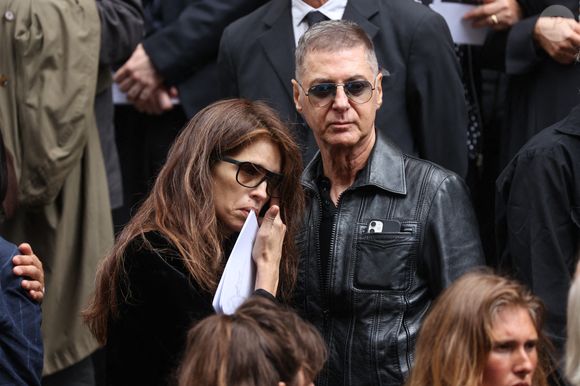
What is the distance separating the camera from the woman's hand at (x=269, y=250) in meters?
4.88

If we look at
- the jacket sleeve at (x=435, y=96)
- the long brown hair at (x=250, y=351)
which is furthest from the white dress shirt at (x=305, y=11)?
the long brown hair at (x=250, y=351)

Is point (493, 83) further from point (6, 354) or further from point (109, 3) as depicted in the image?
point (6, 354)

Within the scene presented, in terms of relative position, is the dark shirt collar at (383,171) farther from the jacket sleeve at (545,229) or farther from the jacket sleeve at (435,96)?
the jacket sleeve at (435,96)

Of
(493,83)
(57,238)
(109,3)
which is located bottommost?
(57,238)

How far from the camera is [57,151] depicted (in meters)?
6.48

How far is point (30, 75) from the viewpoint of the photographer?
21.2 ft

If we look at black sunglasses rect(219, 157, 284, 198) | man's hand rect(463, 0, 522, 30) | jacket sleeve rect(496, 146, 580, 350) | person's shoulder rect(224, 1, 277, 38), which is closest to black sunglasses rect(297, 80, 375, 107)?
black sunglasses rect(219, 157, 284, 198)

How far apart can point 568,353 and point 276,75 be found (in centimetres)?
254

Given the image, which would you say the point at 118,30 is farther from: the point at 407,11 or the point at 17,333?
the point at 17,333

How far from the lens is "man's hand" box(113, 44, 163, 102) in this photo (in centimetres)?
724

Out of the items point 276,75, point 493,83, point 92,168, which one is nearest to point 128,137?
point 92,168

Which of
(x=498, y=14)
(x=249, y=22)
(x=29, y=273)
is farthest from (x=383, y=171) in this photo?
(x=498, y=14)

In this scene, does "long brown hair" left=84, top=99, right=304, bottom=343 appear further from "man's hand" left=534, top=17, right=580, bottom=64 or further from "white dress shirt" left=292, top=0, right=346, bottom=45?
"man's hand" left=534, top=17, right=580, bottom=64

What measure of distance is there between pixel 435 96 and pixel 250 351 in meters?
2.58
